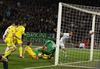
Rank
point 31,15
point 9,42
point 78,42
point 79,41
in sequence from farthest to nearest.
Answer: point 31,15
point 79,41
point 78,42
point 9,42

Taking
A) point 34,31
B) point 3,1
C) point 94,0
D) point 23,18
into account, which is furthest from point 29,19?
point 94,0

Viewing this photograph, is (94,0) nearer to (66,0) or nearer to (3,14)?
(66,0)

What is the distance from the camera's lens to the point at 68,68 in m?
7.01

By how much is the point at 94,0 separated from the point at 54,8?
5.14 meters

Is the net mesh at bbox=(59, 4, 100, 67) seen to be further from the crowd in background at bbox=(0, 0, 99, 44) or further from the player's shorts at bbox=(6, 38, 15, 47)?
the crowd in background at bbox=(0, 0, 99, 44)

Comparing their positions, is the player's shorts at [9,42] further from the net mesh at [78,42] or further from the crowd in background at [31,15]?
the crowd in background at [31,15]

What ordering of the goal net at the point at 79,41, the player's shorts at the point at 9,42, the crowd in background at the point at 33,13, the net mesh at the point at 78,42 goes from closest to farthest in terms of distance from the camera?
1. the goal net at the point at 79,41
2. the player's shorts at the point at 9,42
3. the net mesh at the point at 78,42
4. the crowd in background at the point at 33,13

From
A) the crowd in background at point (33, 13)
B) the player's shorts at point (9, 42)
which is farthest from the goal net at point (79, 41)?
the crowd in background at point (33, 13)

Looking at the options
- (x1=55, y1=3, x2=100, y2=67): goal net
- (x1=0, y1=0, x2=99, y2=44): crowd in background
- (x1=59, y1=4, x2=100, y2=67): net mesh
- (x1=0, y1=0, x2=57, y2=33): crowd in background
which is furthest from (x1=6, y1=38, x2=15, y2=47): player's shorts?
(x1=0, y1=0, x2=57, y2=33): crowd in background

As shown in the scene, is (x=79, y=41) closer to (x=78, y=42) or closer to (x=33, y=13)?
(x=78, y=42)

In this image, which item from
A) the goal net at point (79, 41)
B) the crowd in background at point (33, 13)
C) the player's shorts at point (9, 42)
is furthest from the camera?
the crowd in background at point (33, 13)

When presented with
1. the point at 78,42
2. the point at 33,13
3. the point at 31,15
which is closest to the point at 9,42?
the point at 78,42

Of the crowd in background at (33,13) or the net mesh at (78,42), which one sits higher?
the crowd in background at (33,13)

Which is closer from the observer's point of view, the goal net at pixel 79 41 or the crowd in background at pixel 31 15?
the goal net at pixel 79 41
